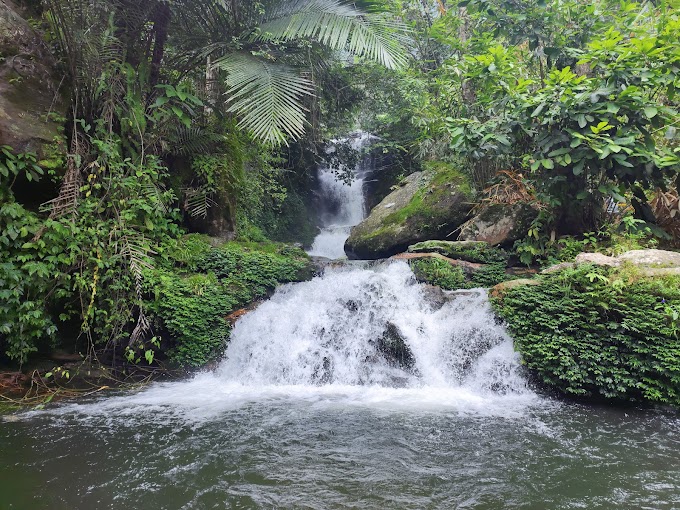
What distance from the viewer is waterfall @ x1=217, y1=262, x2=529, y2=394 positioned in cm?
617

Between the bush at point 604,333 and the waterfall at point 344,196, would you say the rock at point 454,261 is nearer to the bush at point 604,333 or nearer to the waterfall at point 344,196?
the bush at point 604,333

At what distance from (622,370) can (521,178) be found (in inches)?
173

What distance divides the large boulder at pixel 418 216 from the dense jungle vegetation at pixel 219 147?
942mm

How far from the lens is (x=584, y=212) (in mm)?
7523

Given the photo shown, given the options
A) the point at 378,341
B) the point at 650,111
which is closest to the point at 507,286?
the point at 378,341

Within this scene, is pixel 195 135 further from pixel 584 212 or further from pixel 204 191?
pixel 584 212

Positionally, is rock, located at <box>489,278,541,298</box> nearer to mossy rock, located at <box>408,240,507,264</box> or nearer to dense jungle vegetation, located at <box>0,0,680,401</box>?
dense jungle vegetation, located at <box>0,0,680,401</box>

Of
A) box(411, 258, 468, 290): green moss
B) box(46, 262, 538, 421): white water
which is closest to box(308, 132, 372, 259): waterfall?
box(411, 258, 468, 290): green moss

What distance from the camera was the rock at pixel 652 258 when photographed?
5.63 m

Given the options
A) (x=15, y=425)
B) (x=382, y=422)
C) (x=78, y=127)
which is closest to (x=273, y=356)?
(x=382, y=422)

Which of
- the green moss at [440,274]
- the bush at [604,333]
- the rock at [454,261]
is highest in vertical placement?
the rock at [454,261]

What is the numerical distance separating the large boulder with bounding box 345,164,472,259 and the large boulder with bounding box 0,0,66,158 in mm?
6611

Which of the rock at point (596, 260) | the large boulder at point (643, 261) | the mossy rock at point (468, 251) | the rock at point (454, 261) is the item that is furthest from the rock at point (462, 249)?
the rock at point (596, 260)

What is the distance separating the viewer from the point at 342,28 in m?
6.39
